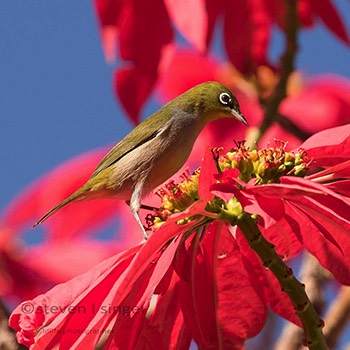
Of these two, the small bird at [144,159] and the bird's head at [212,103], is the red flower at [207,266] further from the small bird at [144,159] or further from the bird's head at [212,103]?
the bird's head at [212,103]

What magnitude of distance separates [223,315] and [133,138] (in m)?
0.61

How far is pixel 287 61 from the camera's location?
1910 mm

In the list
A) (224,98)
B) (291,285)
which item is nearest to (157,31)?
(224,98)

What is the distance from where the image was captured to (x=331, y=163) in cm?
141

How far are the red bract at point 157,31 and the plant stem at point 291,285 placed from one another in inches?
18.5

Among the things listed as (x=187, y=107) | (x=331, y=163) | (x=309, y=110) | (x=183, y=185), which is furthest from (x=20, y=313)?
(x=309, y=110)

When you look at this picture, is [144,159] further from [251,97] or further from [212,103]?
[251,97]

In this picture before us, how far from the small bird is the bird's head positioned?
0.03m

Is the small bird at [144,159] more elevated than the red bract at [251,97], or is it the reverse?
the small bird at [144,159]

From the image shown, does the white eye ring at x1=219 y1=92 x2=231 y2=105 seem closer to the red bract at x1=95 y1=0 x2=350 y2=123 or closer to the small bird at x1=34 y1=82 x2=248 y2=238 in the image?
the small bird at x1=34 y1=82 x2=248 y2=238

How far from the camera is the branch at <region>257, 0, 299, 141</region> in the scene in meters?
1.89

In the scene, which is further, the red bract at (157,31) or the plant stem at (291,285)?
the red bract at (157,31)

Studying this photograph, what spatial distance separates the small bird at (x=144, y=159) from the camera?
6.19 ft

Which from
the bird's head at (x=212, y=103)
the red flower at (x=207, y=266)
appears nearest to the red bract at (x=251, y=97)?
the bird's head at (x=212, y=103)
